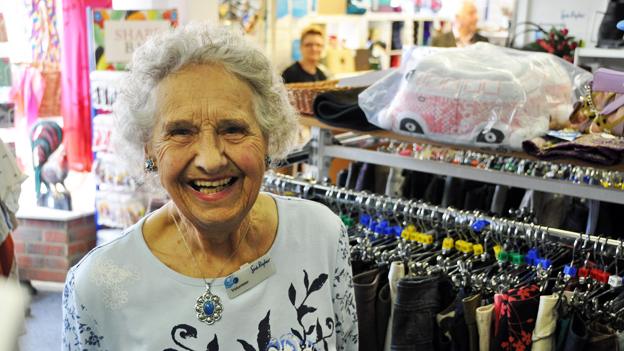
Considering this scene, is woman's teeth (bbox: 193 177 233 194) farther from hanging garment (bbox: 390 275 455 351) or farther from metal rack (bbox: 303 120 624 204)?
metal rack (bbox: 303 120 624 204)

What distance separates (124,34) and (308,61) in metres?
1.98

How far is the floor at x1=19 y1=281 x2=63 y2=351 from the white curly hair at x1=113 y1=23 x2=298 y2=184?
7.70ft

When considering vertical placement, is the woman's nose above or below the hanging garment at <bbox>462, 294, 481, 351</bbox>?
above

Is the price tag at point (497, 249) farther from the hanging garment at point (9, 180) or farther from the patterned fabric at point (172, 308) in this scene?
the hanging garment at point (9, 180)

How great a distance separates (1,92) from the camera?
12.1 ft

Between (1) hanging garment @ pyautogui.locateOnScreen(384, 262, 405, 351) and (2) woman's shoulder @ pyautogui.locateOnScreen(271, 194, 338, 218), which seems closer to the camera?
(2) woman's shoulder @ pyautogui.locateOnScreen(271, 194, 338, 218)

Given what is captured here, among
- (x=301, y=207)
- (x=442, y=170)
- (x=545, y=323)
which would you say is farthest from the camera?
(x=442, y=170)

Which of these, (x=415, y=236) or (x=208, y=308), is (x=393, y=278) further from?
(x=208, y=308)

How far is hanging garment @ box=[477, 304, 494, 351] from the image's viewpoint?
163cm

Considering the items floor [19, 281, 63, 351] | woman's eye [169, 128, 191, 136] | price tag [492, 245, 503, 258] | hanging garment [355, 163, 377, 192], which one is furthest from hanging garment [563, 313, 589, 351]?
floor [19, 281, 63, 351]

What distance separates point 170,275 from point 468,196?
1451 millimetres

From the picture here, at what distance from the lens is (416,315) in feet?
5.46

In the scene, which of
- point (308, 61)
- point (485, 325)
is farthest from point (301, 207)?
point (308, 61)

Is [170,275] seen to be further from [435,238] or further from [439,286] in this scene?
[435,238]
